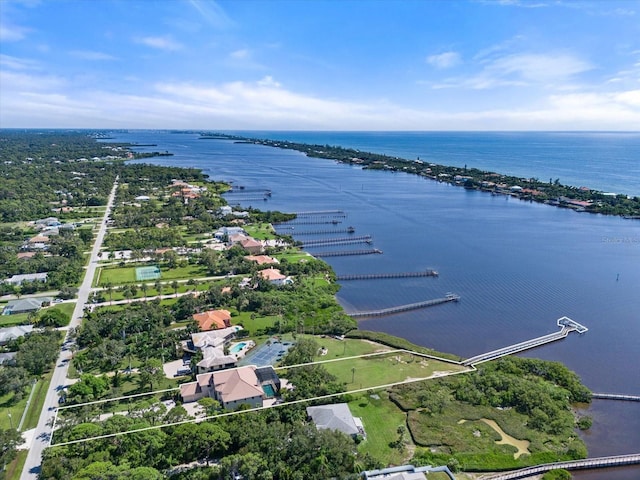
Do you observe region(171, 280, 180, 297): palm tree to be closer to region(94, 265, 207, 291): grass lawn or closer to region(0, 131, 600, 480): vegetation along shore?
region(0, 131, 600, 480): vegetation along shore

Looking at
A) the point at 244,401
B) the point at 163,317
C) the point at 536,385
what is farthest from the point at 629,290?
the point at 163,317

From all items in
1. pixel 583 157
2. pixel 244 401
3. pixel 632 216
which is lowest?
pixel 244 401

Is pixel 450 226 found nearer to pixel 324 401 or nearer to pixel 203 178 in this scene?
pixel 324 401

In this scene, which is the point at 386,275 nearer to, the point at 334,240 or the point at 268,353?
the point at 334,240

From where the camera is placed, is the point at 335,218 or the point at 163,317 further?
the point at 335,218

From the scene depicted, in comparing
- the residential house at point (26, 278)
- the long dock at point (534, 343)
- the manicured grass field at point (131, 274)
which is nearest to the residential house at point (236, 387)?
the long dock at point (534, 343)

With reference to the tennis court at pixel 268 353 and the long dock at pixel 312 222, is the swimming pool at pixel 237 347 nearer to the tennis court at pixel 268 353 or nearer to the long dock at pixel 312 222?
the tennis court at pixel 268 353
